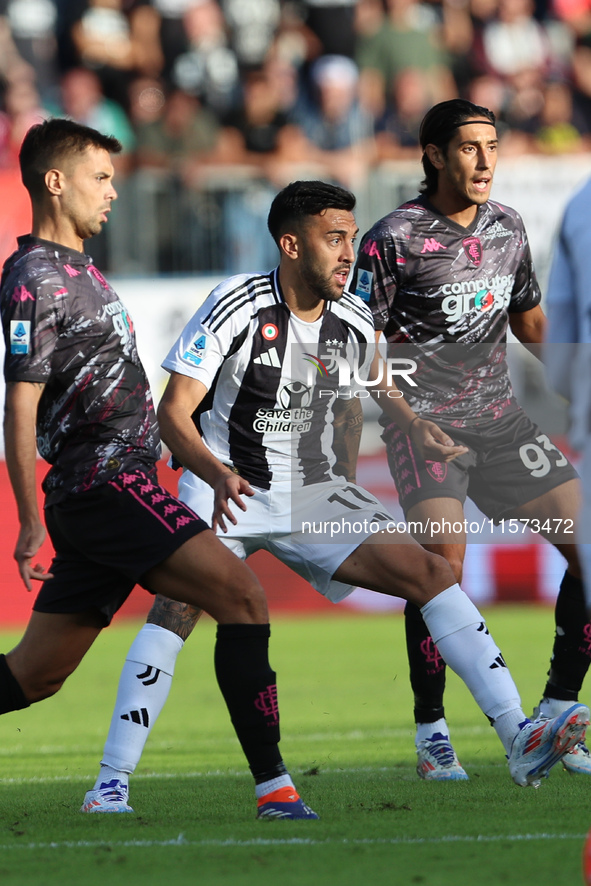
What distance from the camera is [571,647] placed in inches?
228

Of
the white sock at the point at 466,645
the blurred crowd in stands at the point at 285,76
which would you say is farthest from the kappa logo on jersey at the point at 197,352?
the blurred crowd in stands at the point at 285,76

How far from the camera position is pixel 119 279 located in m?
13.8

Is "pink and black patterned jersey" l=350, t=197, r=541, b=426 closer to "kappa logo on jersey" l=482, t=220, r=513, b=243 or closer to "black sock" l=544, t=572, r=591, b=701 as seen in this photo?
"kappa logo on jersey" l=482, t=220, r=513, b=243

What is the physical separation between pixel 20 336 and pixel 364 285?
6.18ft

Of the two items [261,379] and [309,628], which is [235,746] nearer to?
[261,379]

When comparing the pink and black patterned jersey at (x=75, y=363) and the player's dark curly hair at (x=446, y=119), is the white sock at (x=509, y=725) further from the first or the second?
the player's dark curly hair at (x=446, y=119)

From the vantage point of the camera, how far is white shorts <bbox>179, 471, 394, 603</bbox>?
4953 mm

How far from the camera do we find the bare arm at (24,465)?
4.28m

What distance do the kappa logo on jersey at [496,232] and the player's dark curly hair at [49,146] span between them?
191cm

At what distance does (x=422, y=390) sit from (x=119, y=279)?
8268 mm

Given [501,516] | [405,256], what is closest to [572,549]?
[501,516]

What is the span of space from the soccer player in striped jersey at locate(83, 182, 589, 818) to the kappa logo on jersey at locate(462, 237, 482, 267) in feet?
2.11

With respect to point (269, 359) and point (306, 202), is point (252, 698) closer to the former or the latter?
point (269, 359)

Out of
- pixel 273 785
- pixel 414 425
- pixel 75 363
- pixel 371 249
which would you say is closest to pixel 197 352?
pixel 75 363
